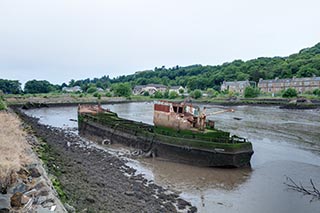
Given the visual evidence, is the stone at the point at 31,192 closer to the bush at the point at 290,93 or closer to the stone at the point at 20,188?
the stone at the point at 20,188

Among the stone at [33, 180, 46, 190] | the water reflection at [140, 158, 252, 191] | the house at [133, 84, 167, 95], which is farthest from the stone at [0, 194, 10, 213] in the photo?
the house at [133, 84, 167, 95]

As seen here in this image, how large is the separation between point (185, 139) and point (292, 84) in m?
107

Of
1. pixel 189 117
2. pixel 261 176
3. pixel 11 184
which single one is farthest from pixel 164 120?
pixel 11 184

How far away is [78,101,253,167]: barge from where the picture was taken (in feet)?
61.5

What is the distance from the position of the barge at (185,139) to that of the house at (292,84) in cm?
9945

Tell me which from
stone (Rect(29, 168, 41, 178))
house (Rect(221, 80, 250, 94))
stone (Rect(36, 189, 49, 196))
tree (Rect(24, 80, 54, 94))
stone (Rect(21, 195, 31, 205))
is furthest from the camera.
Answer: tree (Rect(24, 80, 54, 94))

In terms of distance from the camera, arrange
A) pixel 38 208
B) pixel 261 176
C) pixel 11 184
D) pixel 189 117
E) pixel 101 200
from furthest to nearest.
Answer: pixel 189 117 → pixel 261 176 → pixel 101 200 → pixel 11 184 → pixel 38 208

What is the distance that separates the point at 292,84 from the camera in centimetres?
11381

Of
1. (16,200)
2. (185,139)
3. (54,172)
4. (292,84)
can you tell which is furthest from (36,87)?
(16,200)

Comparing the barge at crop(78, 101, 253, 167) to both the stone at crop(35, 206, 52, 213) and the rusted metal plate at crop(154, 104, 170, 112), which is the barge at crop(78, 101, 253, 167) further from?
the stone at crop(35, 206, 52, 213)

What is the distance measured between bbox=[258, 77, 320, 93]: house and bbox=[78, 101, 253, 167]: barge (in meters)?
99.5

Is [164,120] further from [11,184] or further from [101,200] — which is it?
[11,184]

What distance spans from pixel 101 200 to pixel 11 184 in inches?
161

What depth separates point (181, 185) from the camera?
15797 mm
